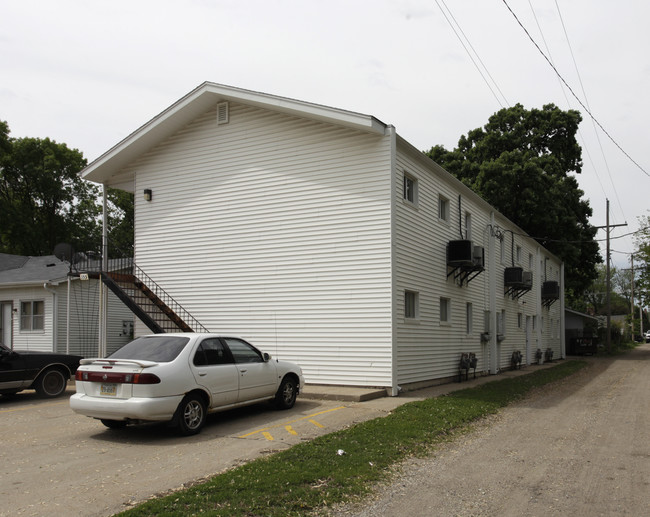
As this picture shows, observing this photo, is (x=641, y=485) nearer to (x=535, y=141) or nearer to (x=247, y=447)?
(x=247, y=447)

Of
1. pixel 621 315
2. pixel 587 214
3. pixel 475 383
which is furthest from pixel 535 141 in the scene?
pixel 621 315

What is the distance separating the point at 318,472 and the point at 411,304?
29.6 ft

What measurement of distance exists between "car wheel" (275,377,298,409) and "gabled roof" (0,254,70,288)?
12.0m

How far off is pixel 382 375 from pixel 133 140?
9.95m

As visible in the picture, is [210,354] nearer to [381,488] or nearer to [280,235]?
[381,488]

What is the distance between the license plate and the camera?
8516 mm

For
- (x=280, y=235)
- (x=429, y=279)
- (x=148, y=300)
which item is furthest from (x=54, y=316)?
(x=429, y=279)

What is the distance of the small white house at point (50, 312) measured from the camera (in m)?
21.5

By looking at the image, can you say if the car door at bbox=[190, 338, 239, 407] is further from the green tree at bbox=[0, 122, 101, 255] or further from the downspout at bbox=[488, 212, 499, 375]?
the green tree at bbox=[0, 122, 101, 255]

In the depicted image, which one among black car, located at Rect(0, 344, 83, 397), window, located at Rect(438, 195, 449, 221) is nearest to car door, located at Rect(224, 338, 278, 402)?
black car, located at Rect(0, 344, 83, 397)

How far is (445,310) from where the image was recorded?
701 inches

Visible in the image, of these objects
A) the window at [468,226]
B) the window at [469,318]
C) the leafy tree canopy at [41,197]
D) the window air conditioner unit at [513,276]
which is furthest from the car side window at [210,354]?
the leafy tree canopy at [41,197]

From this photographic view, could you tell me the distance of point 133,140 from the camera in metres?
17.4

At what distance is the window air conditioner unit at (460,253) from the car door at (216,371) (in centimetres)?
945
